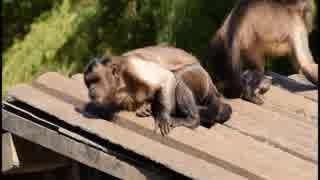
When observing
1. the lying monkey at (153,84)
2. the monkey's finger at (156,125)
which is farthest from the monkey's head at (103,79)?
the monkey's finger at (156,125)

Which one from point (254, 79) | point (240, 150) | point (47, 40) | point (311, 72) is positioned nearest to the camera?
point (240, 150)

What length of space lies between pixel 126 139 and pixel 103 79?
612 mm

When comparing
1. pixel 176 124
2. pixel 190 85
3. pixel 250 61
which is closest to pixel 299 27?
pixel 250 61

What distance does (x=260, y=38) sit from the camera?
631 centimetres

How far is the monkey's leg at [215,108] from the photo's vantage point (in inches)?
208

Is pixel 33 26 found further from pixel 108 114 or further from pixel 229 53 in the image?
pixel 108 114

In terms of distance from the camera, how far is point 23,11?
36.4 feet

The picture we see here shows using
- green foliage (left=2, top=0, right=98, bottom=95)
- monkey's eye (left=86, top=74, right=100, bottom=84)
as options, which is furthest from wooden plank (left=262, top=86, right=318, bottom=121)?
green foliage (left=2, top=0, right=98, bottom=95)

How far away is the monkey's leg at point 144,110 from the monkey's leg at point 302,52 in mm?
1362

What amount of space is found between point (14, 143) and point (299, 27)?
6.35 feet

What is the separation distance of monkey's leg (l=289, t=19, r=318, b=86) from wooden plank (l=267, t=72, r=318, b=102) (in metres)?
0.09

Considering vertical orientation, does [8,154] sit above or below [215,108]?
below

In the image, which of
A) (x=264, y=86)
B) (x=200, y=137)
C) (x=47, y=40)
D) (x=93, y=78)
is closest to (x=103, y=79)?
(x=93, y=78)

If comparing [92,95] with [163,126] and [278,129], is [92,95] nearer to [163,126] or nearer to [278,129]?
[163,126]
